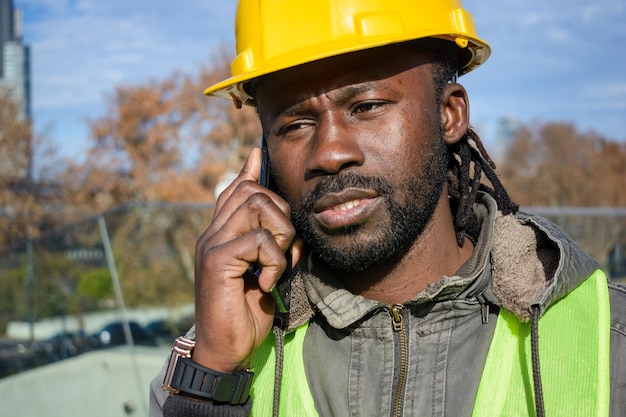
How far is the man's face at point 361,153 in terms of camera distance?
1971 millimetres

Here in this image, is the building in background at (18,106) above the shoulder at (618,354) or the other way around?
above

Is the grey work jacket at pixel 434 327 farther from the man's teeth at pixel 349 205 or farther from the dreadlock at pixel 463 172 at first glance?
the man's teeth at pixel 349 205

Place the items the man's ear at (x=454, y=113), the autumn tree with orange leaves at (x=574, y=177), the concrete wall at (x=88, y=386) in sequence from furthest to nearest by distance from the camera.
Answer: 1. the autumn tree with orange leaves at (x=574, y=177)
2. the concrete wall at (x=88, y=386)
3. the man's ear at (x=454, y=113)

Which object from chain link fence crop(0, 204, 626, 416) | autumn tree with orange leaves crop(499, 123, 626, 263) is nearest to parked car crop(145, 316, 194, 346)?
chain link fence crop(0, 204, 626, 416)

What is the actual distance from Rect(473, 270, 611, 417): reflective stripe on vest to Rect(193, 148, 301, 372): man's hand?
0.65 m

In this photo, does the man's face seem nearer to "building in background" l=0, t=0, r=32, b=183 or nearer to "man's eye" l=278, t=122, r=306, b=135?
"man's eye" l=278, t=122, r=306, b=135

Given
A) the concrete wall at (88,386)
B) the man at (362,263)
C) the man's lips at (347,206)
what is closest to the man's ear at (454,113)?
the man at (362,263)

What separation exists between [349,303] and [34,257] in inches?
241

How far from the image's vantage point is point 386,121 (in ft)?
6.58

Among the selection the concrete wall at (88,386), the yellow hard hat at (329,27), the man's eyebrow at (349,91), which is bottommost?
the concrete wall at (88,386)

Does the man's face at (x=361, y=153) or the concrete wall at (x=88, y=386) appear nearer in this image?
the man's face at (x=361, y=153)

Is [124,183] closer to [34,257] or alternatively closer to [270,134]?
[34,257]

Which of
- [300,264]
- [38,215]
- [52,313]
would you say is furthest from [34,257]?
[38,215]

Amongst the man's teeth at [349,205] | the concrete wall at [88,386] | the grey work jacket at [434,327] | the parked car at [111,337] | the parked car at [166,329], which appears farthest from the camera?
the parked car at [166,329]
